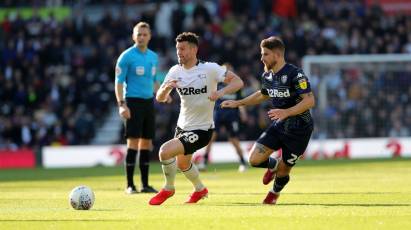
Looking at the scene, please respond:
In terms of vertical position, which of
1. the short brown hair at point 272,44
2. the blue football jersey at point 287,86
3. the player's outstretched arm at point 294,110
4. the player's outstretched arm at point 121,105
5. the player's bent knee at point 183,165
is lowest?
the player's bent knee at point 183,165

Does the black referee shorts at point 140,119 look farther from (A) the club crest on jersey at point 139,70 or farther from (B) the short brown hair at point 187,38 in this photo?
(B) the short brown hair at point 187,38

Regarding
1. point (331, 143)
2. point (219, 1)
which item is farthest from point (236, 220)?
point (219, 1)

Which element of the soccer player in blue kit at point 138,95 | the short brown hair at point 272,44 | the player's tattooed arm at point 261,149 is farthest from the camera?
the soccer player in blue kit at point 138,95

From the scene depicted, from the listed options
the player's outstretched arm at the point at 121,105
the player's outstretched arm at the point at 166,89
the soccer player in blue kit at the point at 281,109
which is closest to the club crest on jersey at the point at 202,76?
the player's outstretched arm at the point at 166,89

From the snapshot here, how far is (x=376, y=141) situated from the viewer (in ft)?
93.7

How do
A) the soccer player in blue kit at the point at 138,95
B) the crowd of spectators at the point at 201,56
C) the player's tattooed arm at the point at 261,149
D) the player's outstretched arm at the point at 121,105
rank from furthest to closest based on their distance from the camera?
the crowd of spectators at the point at 201,56
the soccer player in blue kit at the point at 138,95
the player's outstretched arm at the point at 121,105
the player's tattooed arm at the point at 261,149

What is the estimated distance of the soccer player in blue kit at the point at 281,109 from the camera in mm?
12680

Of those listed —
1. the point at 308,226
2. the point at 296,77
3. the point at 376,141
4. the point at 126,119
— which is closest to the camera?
the point at 308,226

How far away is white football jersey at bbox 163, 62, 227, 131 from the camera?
12961 millimetres

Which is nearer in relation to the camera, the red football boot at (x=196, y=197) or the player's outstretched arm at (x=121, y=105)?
the red football boot at (x=196, y=197)

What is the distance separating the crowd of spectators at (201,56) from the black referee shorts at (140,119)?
13.3 m

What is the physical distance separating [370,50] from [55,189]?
56.2 feet

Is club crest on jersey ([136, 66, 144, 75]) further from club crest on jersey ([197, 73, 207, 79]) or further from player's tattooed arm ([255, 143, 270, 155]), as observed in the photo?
player's tattooed arm ([255, 143, 270, 155])

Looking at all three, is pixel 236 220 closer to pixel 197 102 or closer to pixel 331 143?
pixel 197 102
